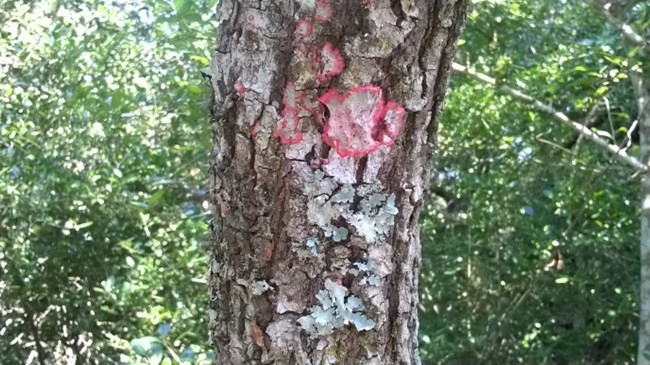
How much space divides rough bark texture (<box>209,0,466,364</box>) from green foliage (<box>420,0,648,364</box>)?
4.82 ft

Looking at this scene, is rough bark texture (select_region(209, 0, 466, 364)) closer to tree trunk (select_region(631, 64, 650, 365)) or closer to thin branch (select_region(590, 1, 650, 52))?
thin branch (select_region(590, 1, 650, 52))

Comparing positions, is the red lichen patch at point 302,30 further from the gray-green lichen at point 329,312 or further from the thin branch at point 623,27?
the thin branch at point 623,27

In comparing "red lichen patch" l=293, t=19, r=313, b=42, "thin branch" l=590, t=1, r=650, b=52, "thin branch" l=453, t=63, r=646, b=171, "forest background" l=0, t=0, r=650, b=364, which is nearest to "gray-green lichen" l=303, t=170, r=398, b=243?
"red lichen patch" l=293, t=19, r=313, b=42

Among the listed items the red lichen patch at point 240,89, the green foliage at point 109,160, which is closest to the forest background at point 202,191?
the green foliage at point 109,160

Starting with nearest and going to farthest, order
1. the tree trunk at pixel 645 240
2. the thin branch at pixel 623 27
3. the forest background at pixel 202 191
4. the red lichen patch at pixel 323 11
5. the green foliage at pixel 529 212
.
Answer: the red lichen patch at pixel 323 11 < the thin branch at pixel 623 27 < the tree trunk at pixel 645 240 < the forest background at pixel 202 191 < the green foliage at pixel 529 212

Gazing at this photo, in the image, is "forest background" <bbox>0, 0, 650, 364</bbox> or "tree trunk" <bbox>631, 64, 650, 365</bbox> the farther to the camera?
"forest background" <bbox>0, 0, 650, 364</bbox>

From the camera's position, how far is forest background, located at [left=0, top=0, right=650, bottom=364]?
2.09m

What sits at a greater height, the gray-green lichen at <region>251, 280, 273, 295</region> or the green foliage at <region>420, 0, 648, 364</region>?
the gray-green lichen at <region>251, 280, 273, 295</region>

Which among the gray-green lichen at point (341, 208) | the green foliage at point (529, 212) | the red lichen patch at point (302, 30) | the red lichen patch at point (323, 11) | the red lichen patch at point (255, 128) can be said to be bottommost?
the green foliage at point (529, 212)

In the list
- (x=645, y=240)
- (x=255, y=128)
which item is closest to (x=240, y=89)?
(x=255, y=128)

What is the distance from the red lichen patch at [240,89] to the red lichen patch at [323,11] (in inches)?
3.3

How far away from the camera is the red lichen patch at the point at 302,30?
64 centimetres

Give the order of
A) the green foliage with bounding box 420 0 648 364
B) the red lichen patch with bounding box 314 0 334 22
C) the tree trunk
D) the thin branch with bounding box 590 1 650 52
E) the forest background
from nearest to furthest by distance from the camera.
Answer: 1. the red lichen patch with bounding box 314 0 334 22
2. the thin branch with bounding box 590 1 650 52
3. the tree trunk
4. the forest background
5. the green foliage with bounding box 420 0 648 364

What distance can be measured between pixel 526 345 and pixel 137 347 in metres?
1.50
